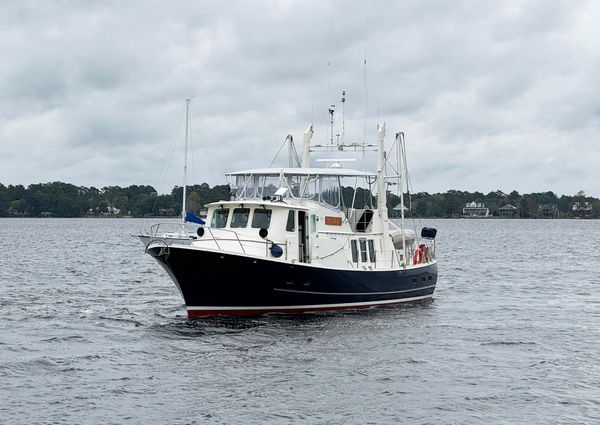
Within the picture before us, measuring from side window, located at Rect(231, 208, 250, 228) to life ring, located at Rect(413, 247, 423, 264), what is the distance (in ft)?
30.7

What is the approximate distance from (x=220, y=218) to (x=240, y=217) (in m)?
0.88

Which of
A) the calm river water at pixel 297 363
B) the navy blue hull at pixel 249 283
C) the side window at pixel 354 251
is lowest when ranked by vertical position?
the calm river water at pixel 297 363

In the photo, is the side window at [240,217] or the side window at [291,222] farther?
the side window at [240,217]

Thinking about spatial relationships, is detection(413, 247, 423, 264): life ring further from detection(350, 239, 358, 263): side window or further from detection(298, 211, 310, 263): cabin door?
detection(298, 211, 310, 263): cabin door

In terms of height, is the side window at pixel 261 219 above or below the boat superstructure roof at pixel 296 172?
below

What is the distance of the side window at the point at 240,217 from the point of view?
3130 centimetres

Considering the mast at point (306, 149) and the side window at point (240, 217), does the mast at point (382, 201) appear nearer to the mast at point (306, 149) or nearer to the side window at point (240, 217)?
the mast at point (306, 149)

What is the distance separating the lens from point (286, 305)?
30125 millimetres

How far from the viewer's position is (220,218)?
31.8 meters

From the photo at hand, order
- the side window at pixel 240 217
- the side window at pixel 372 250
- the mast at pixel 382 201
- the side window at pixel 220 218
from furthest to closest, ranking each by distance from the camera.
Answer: the mast at pixel 382 201 → the side window at pixel 372 250 → the side window at pixel 220 218 → the side window at pixel 240 217

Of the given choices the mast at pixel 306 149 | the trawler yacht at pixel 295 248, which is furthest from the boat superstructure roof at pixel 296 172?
the mast at pixel 306 149

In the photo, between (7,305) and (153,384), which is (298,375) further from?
(7,305)

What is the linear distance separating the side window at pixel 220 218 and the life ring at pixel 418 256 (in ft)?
31.8

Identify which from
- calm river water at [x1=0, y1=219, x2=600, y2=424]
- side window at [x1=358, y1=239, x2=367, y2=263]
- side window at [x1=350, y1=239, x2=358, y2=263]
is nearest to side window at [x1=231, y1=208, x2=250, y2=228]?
calm river water at [x1=0, y1=219, x2=600, y2=424]
